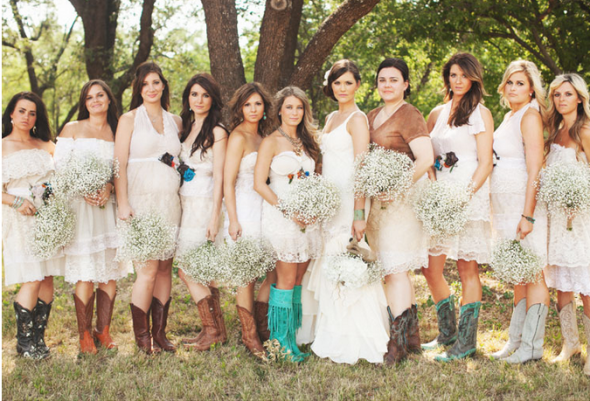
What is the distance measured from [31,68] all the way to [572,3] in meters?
16.5

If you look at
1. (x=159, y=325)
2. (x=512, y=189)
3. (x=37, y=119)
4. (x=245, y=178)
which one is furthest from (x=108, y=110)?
(x=512, y=189)

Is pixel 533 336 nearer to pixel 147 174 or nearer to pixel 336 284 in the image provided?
pixel 336 284

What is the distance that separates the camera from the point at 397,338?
5105 mm

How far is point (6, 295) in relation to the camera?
8.05 metres

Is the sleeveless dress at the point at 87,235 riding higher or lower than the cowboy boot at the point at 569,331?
higher

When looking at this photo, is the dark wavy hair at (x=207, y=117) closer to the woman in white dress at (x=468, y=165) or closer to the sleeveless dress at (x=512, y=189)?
the woman in white dress at (x=468, y=165)

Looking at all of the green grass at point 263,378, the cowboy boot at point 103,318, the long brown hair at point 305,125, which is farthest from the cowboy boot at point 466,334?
the cowboy boot at point 103,318

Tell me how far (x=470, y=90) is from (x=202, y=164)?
2.95 metres

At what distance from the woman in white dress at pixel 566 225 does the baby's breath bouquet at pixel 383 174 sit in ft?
5.36

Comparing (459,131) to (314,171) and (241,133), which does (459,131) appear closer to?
(314,171)

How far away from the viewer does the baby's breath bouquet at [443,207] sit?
471cm

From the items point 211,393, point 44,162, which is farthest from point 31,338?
point 211,393

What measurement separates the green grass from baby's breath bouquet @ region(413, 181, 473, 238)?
142 cm

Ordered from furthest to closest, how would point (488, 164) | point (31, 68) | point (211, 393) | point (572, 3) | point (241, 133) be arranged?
point (31, 68) < point (572, 3) < point (241, 133) < point (488, 164) < point (211, 393)
